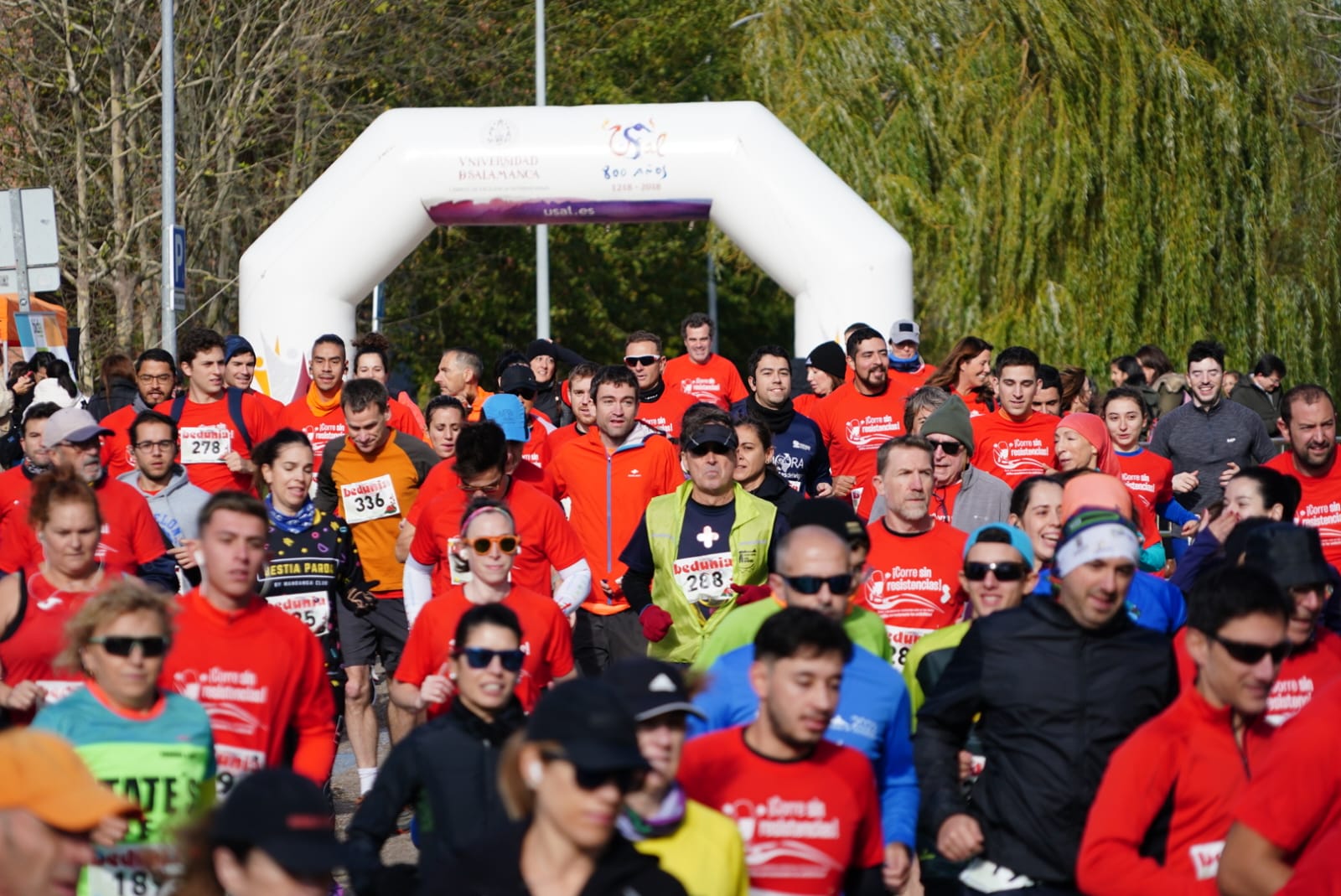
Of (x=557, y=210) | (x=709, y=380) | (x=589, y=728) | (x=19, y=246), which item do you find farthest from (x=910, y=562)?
(x=557, y=210)

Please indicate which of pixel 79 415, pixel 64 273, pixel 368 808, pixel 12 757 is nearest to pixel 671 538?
pixel 79 415

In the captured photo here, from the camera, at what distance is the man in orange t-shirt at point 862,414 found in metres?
10.9

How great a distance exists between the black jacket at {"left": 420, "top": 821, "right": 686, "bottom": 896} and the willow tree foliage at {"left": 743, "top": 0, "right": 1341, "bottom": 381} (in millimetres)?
17803

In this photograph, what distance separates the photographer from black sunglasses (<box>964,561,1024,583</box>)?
5.90 m

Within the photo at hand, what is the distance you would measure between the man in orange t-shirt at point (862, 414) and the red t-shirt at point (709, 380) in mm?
1731

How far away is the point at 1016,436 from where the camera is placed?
33.3ft

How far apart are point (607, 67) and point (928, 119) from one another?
11.8 m

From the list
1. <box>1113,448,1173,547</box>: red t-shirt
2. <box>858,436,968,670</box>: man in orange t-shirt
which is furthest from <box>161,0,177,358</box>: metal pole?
<box>858,436,968,670</box>: man in orange t-shirt

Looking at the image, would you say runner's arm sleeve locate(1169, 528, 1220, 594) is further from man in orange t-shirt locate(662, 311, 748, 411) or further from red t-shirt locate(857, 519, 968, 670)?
man in orange t-shirt locate(662, 311, 748, 411)

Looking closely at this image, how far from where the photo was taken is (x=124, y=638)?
4852mm

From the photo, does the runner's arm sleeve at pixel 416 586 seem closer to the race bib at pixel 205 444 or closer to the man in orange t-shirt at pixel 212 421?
the man in orange t-shirt at pixel 212 421

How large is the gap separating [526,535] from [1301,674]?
135 inches

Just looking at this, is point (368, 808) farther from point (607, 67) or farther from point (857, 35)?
point (607, 67)

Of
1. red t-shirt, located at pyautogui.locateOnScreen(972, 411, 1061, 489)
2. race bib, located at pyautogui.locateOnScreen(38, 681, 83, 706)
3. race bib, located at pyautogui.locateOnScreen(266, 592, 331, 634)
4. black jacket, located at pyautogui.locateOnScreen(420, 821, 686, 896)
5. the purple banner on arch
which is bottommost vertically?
black jacket, located at pyautogui.locateOnScreen(420, 821, 686, 896)
